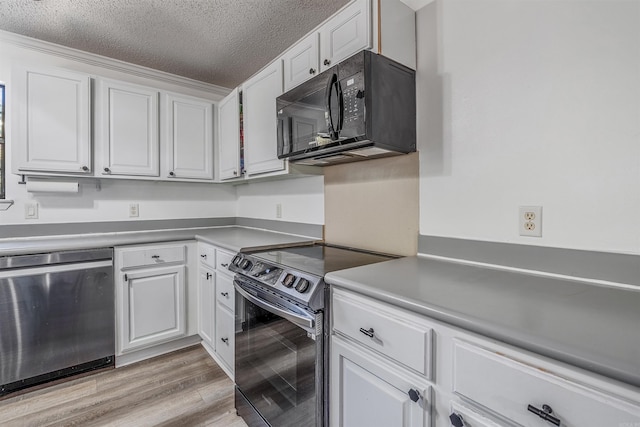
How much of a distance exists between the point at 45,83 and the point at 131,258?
4.45ft

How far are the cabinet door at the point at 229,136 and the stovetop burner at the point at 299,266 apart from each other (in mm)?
1068

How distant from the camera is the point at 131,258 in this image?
2.21 meters

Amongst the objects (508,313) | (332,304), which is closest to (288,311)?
(332,304)

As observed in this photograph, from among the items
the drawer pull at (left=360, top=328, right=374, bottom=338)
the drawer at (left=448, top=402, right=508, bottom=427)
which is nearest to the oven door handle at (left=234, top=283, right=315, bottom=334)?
the drawer pull at (left=360, top=328, right=374, bottom=338)

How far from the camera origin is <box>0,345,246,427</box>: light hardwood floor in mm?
1674

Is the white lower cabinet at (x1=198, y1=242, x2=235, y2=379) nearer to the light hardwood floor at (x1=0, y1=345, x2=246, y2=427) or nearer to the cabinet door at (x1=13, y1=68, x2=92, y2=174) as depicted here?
the light hardwood floor at (x1=0, y1=345, x2=246, y2=427)

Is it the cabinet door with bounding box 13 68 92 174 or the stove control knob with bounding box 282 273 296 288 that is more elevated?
the cabinet door with bounding box 13 68 92 174

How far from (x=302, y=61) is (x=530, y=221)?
4.73 feet

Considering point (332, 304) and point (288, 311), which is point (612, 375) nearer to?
point (332, 304)

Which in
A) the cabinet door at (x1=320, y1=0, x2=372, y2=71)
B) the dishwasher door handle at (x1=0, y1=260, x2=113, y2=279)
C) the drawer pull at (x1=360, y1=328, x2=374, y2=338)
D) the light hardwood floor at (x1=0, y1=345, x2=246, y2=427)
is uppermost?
the cabinet door at (x1=320, y1=0, x2=372, y2=71)

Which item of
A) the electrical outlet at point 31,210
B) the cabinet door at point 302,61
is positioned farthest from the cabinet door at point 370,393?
the electrical outlet at point 31,210

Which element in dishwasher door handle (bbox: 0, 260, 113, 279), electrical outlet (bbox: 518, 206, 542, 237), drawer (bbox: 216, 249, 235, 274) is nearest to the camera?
electrical outlet (bbox: 518, 206, 542, 237)

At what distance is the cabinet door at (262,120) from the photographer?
6.63 feet

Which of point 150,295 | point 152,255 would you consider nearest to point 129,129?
point 152,255
